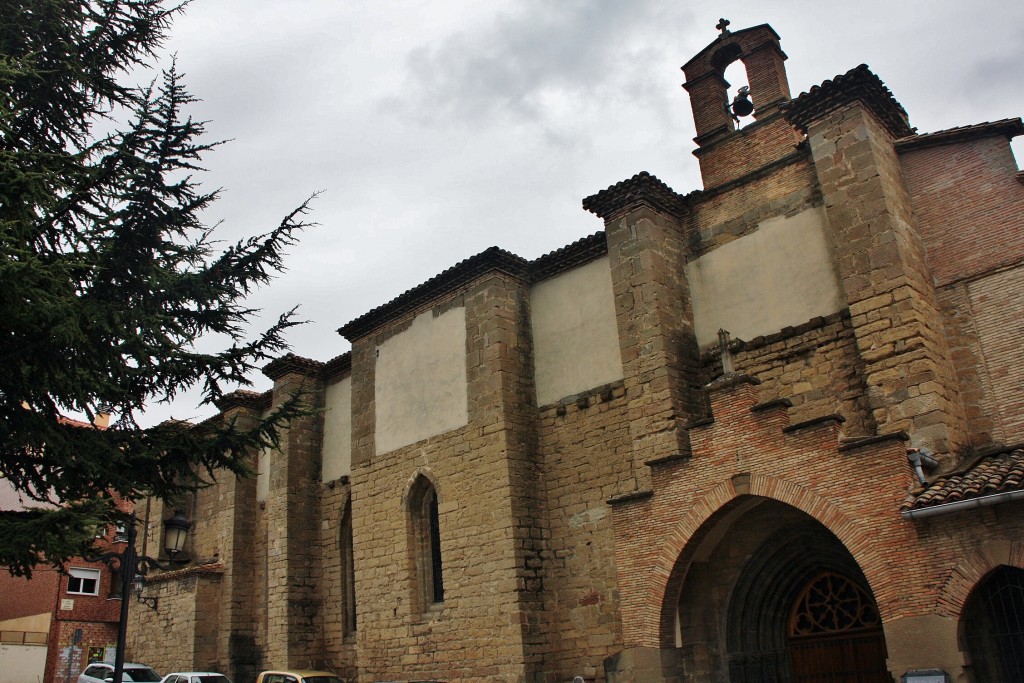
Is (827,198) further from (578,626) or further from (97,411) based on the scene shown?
(97,411)

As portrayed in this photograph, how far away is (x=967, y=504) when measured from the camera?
7559mm

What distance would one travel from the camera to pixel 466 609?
12.9m

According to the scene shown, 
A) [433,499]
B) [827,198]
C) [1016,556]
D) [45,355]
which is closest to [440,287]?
[433,499]

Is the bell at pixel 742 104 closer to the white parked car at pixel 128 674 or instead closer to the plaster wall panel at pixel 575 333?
the plaster wall panel at pixel 575 333

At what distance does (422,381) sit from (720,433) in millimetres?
6573

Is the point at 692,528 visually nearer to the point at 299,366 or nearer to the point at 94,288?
the point at 94,288

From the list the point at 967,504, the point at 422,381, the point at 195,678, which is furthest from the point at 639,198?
the point at 195,678

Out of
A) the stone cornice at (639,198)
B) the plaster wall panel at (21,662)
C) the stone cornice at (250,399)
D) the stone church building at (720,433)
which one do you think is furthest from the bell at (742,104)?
the plaster wall panel at (21,662)

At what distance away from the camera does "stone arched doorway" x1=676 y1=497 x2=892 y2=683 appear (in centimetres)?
1017

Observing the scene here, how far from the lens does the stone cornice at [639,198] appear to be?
41.2 feet

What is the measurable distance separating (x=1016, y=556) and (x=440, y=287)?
32.3 ft

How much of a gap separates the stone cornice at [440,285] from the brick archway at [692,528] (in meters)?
5.90

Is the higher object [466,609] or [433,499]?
[433,499]

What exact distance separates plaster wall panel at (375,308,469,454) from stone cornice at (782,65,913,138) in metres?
6.16
